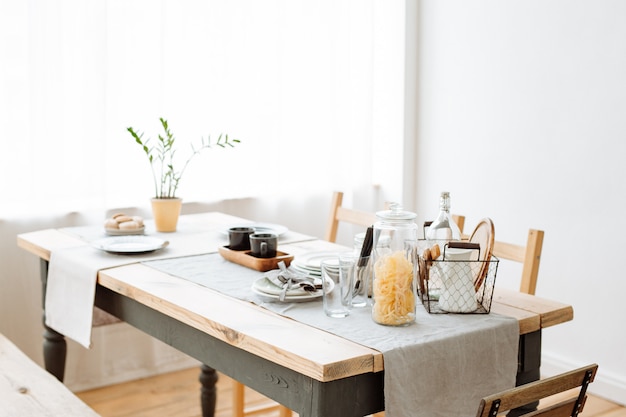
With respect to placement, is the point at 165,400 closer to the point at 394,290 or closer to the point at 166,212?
the point at 166,212

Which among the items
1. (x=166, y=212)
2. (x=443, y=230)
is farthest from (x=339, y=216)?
(x=443, y=230)

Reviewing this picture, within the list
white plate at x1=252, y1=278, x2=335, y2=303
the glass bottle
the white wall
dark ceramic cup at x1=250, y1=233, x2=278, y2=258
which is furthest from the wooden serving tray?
the white wall

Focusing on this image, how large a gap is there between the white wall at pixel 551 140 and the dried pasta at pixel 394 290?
175 cm

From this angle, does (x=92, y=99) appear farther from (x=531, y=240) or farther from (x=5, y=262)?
(x=531, y=240)

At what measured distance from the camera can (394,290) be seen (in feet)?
5.65

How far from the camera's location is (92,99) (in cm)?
329

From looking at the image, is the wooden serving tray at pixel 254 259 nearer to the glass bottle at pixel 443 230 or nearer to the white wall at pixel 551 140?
the glass bottle at pixel 443 230

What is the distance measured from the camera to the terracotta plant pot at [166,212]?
2.74 metres

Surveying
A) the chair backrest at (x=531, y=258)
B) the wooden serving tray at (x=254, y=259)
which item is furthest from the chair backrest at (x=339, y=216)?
the chair backrest at (x=531, y=258)

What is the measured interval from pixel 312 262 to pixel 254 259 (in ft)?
0.54

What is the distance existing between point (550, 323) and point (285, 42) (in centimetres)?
230

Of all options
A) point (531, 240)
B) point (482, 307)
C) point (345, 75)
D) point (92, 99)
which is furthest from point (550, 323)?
point (345, 75)

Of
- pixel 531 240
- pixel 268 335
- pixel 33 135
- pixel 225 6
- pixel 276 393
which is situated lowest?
pixel 276 393

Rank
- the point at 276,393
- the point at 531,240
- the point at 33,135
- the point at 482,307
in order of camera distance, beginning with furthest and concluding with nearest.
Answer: the point at 33,135
the point at 531,240
the point at 482,307
the point at 276,393
